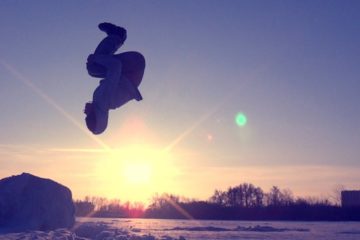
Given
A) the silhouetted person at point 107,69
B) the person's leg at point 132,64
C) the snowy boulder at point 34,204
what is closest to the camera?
the silhouetted person at point 107,69

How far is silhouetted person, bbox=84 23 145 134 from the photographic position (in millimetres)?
5414

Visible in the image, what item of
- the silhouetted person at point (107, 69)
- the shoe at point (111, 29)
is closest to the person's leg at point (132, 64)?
the silhouetted person at point (107, 69)

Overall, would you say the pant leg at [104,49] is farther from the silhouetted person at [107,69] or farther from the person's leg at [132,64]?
the person's leg at [132,64]

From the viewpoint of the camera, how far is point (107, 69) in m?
5.46

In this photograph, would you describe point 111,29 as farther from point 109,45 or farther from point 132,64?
point 132,64

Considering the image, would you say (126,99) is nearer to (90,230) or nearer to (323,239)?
(90,230)

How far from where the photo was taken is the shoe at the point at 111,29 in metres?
5.43

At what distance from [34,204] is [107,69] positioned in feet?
57.9

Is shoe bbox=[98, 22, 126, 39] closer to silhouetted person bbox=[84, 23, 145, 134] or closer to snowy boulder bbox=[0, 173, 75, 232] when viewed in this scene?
silhouetted person bbox=[84, 23, 145, 134]

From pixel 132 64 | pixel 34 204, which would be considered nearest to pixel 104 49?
pixel 132 64

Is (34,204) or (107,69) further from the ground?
(107,69)

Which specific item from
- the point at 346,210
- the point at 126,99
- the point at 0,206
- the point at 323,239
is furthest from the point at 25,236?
the point at 346,210

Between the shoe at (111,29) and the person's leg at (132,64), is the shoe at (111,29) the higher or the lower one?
the higher one

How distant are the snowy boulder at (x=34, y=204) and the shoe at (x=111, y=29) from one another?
16.2 m
